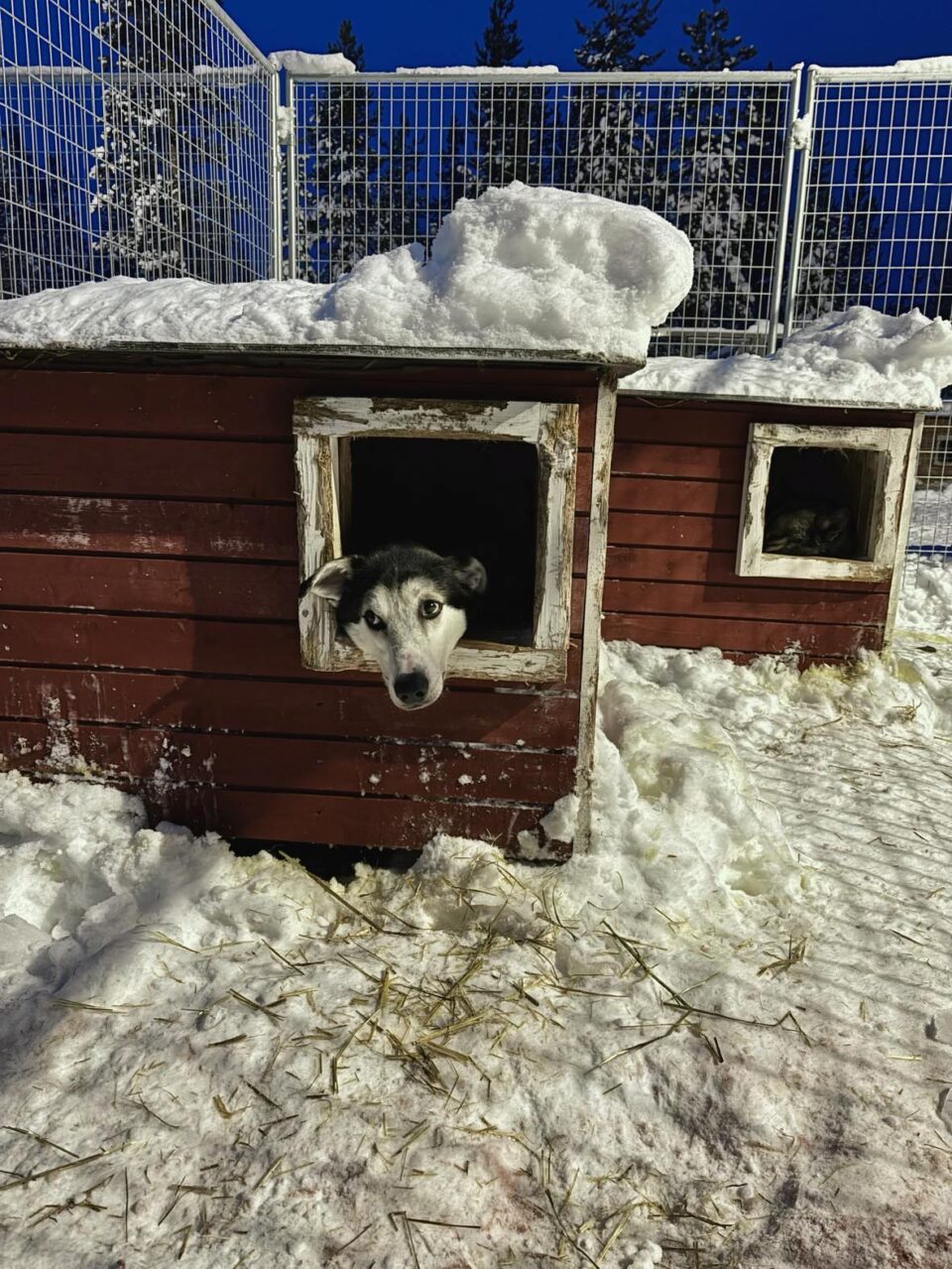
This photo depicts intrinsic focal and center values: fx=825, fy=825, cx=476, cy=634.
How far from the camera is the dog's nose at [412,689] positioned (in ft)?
7.64

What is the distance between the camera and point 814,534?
516 centimetres

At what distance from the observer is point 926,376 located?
434 cm

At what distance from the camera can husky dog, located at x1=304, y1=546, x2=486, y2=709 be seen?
2383mm

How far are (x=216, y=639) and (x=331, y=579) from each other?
480 mm

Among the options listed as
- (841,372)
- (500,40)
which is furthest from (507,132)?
(500,40)

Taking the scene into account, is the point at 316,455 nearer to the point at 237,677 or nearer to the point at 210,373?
the point at 210,373

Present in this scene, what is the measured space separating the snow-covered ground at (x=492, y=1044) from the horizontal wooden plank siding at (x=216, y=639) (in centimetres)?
18

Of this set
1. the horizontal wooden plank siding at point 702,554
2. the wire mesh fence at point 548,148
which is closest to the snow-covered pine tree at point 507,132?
the wire mesh fence at point 548,148

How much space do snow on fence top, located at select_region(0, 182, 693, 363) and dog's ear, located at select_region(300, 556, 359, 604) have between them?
64cm

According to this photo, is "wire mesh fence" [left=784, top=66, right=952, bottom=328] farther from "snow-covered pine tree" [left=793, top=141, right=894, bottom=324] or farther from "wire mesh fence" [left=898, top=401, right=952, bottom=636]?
"wire mesh fence" [left=898, top=401, right=952, bottom=636]

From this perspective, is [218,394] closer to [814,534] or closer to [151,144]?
[151,144]

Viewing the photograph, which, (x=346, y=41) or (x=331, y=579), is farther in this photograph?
(x=346, y=41)

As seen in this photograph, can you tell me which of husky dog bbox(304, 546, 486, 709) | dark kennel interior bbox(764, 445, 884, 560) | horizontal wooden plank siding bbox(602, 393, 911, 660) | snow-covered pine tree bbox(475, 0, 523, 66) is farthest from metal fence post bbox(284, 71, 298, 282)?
snow-covered pine tree bbox(475, 0, 523, 66)

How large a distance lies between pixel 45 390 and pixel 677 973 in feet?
8.48
